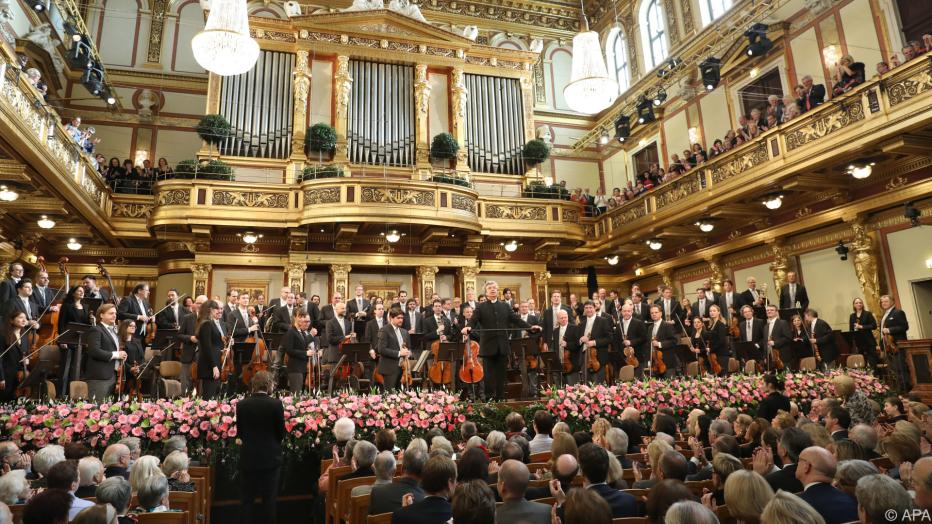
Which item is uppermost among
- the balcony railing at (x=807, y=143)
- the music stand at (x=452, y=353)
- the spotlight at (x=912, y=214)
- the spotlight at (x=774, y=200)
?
the balcony railing at (x=807, y=143)

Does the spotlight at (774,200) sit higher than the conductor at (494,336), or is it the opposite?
the spotlight at (774,200)

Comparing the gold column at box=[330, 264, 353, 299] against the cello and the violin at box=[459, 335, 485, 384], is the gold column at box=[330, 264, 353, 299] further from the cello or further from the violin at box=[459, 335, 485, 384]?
the violin at box=[459, 335, 485, 384]

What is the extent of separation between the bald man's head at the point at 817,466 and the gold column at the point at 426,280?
1026 centimetres

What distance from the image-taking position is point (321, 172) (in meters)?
11.5

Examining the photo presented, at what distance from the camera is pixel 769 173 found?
31.3 feet

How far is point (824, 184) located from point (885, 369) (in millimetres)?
3081

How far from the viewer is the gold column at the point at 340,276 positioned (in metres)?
12.3

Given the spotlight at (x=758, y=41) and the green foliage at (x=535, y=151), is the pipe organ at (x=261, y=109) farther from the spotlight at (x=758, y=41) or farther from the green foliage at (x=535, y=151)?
the spotlight at (x=758, y=41)

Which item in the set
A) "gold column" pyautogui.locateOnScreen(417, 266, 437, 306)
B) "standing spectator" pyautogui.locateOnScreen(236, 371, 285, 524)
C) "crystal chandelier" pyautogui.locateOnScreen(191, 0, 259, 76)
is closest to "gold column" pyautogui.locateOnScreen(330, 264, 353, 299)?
"gold column" pyautogui.locateOnScreen(417, 266, 437, 306)

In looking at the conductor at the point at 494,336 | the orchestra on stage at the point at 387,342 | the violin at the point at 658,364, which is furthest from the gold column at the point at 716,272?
the conductor at the point at 494,336

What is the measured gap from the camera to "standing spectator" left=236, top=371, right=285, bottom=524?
395cm

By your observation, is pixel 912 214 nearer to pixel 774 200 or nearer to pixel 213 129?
pixel 774 200

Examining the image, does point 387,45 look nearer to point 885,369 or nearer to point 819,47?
point 819,47

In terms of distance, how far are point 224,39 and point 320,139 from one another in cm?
613
